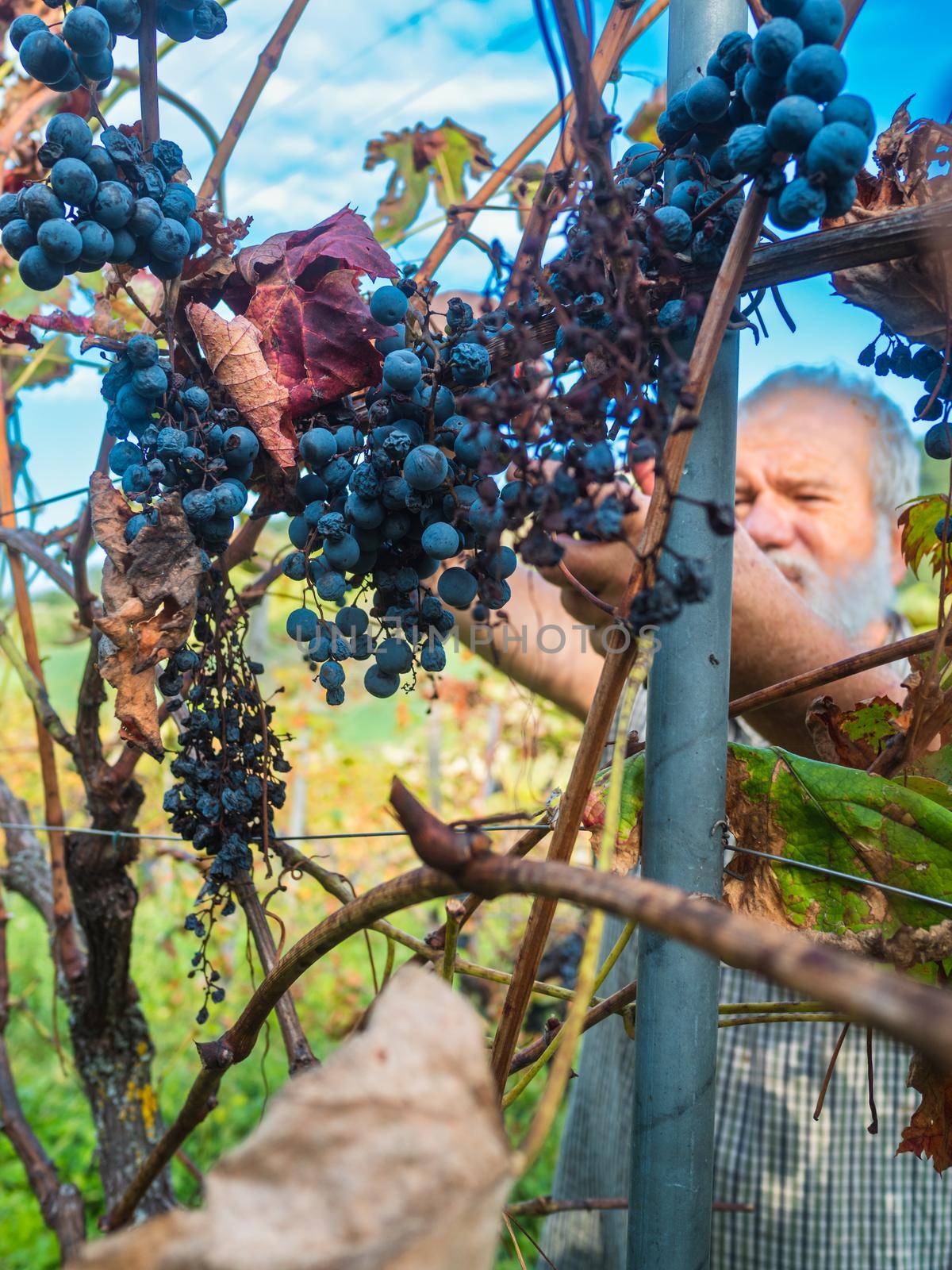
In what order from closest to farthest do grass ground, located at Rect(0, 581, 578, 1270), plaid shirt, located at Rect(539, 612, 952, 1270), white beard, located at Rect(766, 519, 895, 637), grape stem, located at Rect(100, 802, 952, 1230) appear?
1. grape stem, located at Rect(100, 802, 952, 1230)
2. plaid shirt, located at Rect(539, 612, 952, 1270)
3. white beard, located at Rect(766, 519, 895, 637)
4. grass ground, located at Rect(0, 581, 578, 1270)

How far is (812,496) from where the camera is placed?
2170 mm

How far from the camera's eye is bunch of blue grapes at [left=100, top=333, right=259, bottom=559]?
60 cm

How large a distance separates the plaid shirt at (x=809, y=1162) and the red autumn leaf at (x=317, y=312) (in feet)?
3.93

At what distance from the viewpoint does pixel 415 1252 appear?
271 millimetres

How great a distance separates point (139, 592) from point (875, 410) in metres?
2.26

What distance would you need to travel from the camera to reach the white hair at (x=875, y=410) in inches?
91.1

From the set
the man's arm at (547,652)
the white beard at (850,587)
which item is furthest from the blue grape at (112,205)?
the white beard at (850,587)

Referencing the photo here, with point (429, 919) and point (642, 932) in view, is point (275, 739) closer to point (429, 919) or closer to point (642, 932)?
point (642, 932)

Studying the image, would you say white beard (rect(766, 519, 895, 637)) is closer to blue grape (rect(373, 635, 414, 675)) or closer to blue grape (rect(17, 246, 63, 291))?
blue grape (rect(373, 635, 414, 675))

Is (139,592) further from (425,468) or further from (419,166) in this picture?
(419,166)

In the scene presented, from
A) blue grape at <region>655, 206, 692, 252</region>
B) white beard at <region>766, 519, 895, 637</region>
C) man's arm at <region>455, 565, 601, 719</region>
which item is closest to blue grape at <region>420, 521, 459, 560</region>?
blue grape at <region>655, 206, 692, 252</region>

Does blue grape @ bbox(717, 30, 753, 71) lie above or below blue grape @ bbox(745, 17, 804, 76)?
above

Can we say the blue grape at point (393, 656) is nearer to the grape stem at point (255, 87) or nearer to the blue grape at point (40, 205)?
the blue grape at point (40, 205)

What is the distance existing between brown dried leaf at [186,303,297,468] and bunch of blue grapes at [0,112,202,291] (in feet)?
0.16
